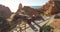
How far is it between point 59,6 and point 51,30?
616 cm

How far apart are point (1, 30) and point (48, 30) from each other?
12.5 feet

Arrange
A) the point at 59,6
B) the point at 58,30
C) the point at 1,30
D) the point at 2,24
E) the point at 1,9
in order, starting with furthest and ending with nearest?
the point at 1,9 → the point at 59,6 → the point at 2,24 → the point at 1,30 → the point at 58,30

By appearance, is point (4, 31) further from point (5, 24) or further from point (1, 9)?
point (1, 9)

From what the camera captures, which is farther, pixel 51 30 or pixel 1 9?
pixel 1 9

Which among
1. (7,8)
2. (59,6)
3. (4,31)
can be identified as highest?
(59,6)

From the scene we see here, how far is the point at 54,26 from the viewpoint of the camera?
653 centimetres

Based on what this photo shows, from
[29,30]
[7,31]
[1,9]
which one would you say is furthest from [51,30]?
[1,9]

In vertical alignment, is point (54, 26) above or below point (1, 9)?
above

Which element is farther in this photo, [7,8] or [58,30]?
[7,8]

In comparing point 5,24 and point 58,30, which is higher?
point 58,30

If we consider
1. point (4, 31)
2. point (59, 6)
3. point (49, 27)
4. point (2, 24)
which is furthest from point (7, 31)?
point (59, 6)

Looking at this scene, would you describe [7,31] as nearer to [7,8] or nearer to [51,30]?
[51,30]

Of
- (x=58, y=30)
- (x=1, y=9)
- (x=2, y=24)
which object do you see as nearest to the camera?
(x=58, y=30)

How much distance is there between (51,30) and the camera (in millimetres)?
6090
